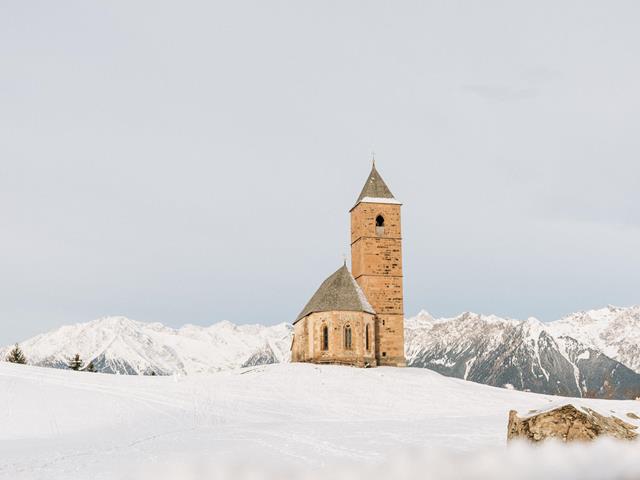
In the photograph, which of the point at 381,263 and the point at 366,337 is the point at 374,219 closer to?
the point at 381,263

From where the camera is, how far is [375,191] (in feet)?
246

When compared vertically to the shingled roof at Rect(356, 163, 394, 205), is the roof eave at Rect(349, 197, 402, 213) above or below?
below

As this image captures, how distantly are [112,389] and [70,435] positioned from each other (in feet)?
39.9

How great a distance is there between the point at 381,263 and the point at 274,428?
145ft

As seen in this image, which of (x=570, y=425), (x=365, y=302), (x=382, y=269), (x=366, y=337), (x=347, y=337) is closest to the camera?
(x=570, y=425)

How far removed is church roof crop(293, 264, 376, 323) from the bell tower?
240 cm

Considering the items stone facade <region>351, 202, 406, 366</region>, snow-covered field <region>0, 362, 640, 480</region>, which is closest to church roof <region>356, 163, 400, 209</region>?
stone facade <region>351, 202, 406, 366</region>

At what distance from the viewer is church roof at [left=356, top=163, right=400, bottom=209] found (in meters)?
73.9

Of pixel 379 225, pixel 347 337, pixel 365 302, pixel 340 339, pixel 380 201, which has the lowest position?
pixel 340 339

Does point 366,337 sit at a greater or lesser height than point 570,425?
greater

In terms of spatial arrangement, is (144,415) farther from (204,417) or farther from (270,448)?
(270,448)

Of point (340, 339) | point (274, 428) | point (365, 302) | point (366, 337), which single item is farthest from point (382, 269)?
point (274, 428)

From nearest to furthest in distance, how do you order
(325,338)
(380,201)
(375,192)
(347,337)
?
(347,337)
(325,338)
(380,201)
(375,192)

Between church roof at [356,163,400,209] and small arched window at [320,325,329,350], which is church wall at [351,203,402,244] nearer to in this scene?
church roof at [356,163,400,209]
